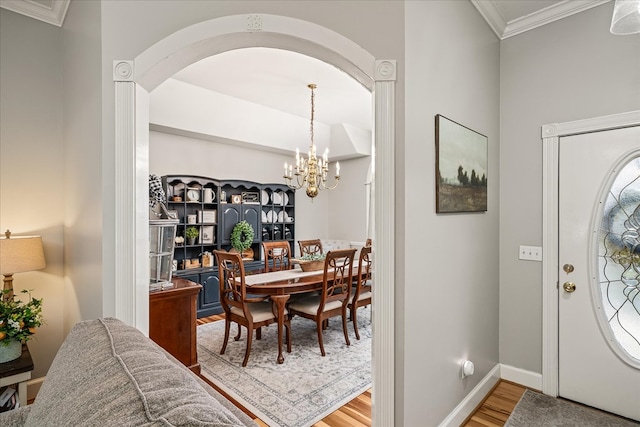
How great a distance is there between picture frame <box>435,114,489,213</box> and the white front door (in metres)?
0.65

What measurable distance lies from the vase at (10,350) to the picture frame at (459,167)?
269 cm

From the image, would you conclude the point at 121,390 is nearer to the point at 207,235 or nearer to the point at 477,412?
the point at 477,412

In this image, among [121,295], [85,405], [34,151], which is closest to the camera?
[85,405]

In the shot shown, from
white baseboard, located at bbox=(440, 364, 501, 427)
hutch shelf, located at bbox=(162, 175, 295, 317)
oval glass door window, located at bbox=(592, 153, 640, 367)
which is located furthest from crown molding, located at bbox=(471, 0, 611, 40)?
hutch shelf, located at bbox=(162, 175, 295, 317)

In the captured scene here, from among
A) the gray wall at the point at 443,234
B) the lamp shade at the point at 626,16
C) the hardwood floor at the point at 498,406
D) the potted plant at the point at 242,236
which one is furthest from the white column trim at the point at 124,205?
the potted plant at the point at 242,236

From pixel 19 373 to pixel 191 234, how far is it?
264cm

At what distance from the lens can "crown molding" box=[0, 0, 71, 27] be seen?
7.30 ft

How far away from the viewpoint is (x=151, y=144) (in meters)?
4.20

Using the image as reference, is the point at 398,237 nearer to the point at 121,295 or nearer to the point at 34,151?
the point at 121,295

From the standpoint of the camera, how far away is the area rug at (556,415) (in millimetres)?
2094

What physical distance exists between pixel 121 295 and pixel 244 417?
3.68 feet

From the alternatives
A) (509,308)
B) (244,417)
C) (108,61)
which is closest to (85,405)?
(244,417)

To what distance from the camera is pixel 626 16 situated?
1.20 meters

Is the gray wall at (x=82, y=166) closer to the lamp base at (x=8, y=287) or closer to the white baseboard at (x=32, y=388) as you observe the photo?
the lamp base at (x=8, y=287)
